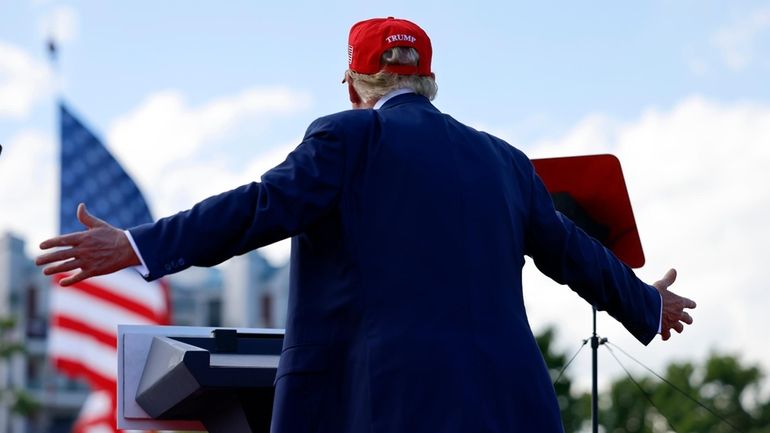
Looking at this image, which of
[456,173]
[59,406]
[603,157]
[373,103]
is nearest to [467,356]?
[456,173]

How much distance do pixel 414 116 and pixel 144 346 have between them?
90 cm

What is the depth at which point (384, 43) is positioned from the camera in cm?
309

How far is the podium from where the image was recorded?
10.3 feet

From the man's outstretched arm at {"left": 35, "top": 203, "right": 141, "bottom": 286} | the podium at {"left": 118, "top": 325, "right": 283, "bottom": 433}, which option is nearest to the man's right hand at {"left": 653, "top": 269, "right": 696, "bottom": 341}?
the podium at {"left": 118, "top": 325, "right": 283, "bottom": 433}

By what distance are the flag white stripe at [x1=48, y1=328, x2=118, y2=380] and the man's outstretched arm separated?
14123 millimetres

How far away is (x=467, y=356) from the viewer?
2812 millimetres

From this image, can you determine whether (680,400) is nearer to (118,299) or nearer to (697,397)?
(697,397)

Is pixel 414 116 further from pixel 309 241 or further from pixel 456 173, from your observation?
pixel 309 241

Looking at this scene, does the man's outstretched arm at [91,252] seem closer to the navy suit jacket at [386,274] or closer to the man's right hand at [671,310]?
the navy suit jacket at [386,274]

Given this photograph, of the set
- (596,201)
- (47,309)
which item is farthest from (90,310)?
(47,309)

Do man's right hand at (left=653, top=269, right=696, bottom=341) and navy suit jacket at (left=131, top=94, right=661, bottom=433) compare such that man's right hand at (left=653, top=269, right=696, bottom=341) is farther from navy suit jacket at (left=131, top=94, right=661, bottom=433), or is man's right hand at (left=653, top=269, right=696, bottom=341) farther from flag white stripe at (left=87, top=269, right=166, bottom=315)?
flag white stripe at (left=87, top=269, right=166, bottom=315)

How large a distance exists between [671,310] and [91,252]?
146cm

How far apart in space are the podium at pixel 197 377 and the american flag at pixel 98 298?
12.7m

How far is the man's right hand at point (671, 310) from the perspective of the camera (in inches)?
136
